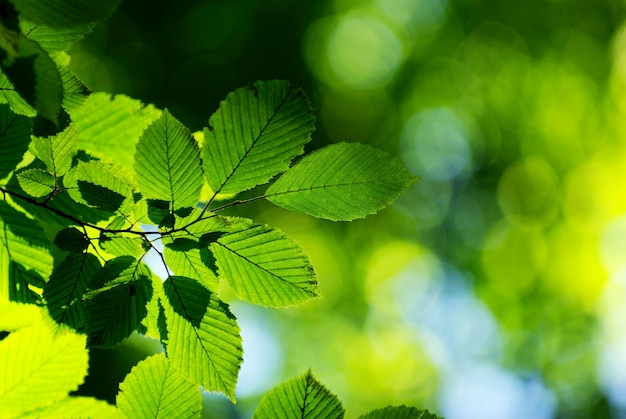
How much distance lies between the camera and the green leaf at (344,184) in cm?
57

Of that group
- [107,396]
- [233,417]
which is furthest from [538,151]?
[107,396]

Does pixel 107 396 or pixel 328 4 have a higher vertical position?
pixel 328 4

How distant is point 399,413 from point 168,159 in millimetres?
335

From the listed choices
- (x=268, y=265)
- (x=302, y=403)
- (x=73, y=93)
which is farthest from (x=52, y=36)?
(x=302, y=403)

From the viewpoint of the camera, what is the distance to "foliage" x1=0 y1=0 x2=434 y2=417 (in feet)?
1.75

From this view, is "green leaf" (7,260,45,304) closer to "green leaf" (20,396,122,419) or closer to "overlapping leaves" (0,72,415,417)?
"overlapping leaves" (0,72,415,417)

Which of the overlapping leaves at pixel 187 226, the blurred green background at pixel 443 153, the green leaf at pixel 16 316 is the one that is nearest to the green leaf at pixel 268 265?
the overlapping leaves at pixel 187 226

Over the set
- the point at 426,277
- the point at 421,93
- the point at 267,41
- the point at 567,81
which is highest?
the point at 567,81

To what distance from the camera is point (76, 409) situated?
0.69 meters

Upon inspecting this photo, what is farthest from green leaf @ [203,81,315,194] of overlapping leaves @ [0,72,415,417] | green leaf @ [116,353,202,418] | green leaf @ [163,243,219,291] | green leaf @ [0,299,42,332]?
green leaf @ [0,299,42,332]

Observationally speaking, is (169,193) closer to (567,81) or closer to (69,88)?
(69,88)

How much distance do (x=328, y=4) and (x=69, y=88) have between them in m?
7.52

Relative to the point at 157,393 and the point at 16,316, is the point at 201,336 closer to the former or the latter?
the point at 157,393

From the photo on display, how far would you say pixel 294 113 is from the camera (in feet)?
1.73
